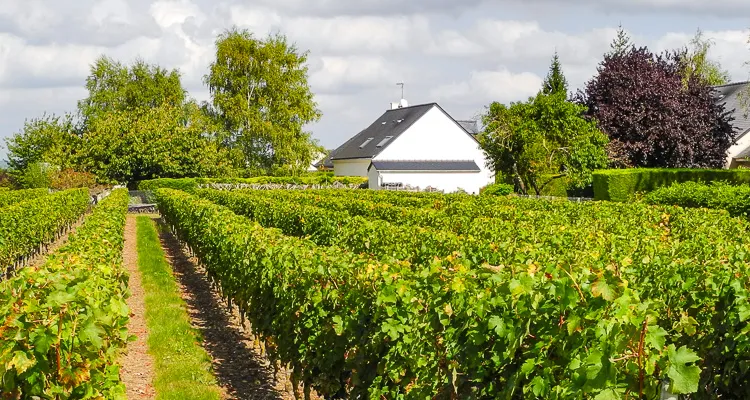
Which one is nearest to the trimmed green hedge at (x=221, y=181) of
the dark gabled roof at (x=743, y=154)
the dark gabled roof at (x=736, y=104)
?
the dark gabled roof at (x=743, y=154)

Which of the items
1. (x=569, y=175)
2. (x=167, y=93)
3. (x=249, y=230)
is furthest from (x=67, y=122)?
(x=249, y=230)

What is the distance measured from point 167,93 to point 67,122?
8.78m

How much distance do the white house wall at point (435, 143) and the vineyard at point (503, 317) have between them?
2022 inches

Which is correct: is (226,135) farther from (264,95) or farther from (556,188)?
(556,188)

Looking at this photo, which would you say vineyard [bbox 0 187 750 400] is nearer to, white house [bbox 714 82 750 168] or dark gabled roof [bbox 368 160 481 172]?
white house [bbox 714 82 750 168]

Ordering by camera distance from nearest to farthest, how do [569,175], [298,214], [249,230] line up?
[249,230] < [298,214] < [569,175]

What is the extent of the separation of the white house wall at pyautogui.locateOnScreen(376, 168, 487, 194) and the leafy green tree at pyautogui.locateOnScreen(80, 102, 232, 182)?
12.1 metres

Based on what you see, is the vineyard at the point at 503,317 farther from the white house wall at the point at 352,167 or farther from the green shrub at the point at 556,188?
the white house wall at the point at 352,167

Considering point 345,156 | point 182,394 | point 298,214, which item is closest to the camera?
point 182,394

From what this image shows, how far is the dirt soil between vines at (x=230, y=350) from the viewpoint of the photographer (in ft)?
31.1

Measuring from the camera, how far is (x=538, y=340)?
14.4 feet

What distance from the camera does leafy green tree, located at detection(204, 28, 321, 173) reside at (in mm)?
58594

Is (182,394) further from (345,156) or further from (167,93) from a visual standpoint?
(167,93)

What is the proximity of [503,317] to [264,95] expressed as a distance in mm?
55915
